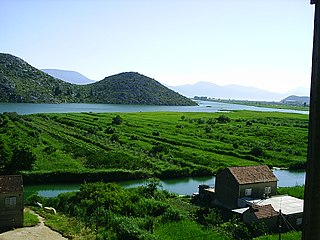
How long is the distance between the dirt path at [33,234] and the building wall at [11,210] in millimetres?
640

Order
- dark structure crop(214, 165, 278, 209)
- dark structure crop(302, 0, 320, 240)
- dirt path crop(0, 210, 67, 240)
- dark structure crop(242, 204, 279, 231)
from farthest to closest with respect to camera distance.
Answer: dark structure crop(214, 165, 278, 209), dark structure crop(242, 204, 279, 231), dirt path crop(0, 210, 67, 240), dark structure crop(302, 0, 320, 240)

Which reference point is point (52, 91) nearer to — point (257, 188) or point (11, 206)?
point (257, 188)

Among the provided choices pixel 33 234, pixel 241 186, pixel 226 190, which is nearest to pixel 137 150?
pixel 226 190

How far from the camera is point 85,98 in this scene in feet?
588

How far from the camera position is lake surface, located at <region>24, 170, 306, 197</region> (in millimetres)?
30406

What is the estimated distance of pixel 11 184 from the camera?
2108 centimetres

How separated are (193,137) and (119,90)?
455 ft

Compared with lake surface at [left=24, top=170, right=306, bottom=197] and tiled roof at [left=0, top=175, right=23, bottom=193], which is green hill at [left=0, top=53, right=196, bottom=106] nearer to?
lake surface at [left=24, top=170, right=306, bottom=197]

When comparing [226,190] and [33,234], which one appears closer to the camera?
[33,234]

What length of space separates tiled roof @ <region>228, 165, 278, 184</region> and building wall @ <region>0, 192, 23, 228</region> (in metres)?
14.4

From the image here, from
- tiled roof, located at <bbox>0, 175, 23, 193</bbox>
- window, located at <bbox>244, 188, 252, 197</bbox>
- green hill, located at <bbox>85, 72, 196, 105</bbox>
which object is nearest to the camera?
tiled roof, located at <bbox>0, 175, 23, 193</bbox>

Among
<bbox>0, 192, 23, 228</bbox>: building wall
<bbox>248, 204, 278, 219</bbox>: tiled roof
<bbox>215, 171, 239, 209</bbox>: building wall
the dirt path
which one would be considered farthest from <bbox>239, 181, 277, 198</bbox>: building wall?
<bbox>0, 192, 23, 228</bbox>: building wall

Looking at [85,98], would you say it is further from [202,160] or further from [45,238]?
[45,238]

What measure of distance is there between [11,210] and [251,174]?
16542 millimetres
